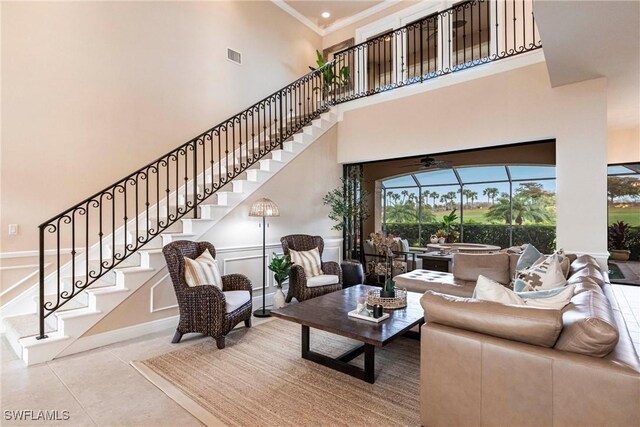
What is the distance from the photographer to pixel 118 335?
3699 millimetres

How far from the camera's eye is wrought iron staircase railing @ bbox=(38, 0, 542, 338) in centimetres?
395

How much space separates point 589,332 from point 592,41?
10.8 feet

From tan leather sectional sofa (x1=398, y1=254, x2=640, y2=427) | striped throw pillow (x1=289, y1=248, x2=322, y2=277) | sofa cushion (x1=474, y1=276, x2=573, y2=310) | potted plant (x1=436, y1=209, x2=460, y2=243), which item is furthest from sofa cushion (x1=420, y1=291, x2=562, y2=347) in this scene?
potted plant (x1=436, y1=209, x2=460, y2=243)

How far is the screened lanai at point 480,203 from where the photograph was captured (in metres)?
8.58

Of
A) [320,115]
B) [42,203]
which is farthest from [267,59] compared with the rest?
[42,203]

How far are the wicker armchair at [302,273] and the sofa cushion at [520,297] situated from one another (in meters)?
2.84

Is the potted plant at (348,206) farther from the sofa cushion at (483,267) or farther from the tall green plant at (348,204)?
the sofa cushion at (483,267)

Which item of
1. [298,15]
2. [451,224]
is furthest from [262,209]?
[451,224]

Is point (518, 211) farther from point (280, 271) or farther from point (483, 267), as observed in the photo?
point (280, 271)

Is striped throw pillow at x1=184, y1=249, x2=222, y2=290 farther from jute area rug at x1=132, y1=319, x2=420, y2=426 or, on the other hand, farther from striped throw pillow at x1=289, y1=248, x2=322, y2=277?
striped throw pillow at x1=289, y1=248, x2=322, y2=277

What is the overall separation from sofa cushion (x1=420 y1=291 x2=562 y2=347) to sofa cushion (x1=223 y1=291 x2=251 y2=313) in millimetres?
2264

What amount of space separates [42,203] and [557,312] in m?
5.38

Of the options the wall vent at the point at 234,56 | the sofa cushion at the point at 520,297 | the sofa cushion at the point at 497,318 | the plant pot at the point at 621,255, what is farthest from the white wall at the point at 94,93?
the plant pot at the point at 621,255

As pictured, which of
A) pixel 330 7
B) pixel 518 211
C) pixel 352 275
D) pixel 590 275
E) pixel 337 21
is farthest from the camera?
pixel 518 211
